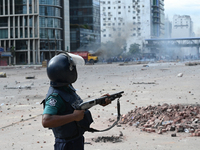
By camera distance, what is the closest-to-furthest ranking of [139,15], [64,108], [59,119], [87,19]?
1. [59,119]
2. [64,108]
3. [87,19]
4. [139,15]

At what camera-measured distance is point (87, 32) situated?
88625mm

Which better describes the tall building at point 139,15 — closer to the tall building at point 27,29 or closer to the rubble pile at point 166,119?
the tall building at point 27,29

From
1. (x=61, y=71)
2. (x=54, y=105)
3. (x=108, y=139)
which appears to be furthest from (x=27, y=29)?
(x=54, y=105)

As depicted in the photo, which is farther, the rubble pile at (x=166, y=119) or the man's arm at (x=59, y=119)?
the rubble pile at (x=166, y=119)

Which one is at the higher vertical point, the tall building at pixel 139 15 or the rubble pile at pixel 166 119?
the tall building at pixel 139 15

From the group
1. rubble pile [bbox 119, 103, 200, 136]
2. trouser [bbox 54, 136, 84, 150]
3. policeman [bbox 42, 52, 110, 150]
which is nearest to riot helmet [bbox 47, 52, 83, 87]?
policeman [bbox 42, 52, 110, 150]

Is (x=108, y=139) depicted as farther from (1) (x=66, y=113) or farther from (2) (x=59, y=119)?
(2) (x=59, y=119)

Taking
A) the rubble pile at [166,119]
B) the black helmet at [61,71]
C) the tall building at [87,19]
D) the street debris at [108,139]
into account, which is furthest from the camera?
the tall building at [87,19]

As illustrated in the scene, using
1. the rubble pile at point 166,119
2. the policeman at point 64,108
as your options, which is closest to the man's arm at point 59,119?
the policeman at point 64,108

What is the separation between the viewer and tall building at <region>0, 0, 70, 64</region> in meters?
70.3

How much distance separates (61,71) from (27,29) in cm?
7051

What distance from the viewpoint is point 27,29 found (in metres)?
70.8

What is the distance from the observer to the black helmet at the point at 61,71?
269cm

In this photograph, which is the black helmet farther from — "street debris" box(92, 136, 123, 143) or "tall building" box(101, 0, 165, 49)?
"tall building" box(101, 0, 165, 49)
